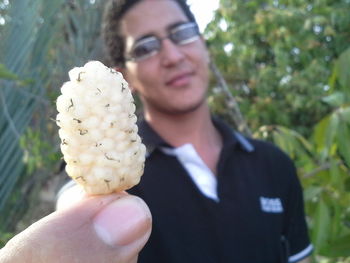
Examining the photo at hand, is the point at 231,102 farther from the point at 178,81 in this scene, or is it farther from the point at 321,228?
the point at 321,228

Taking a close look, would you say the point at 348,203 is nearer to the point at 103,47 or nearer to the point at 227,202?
the point at 227,202

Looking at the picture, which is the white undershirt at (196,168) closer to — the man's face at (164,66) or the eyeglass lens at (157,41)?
the man's face at (164,66)

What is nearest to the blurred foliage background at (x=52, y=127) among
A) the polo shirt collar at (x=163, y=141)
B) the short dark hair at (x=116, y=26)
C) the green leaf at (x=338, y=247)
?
the green leaf at (x=338, y=247)

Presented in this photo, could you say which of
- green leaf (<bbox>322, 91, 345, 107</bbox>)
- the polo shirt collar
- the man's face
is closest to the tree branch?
the polo shirt collar

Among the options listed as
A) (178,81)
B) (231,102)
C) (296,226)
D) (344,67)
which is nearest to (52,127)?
(178,81)

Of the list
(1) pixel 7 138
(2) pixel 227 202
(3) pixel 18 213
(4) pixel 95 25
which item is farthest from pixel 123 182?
(4) pixel 95 25

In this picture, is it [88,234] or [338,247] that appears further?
[338,247]
